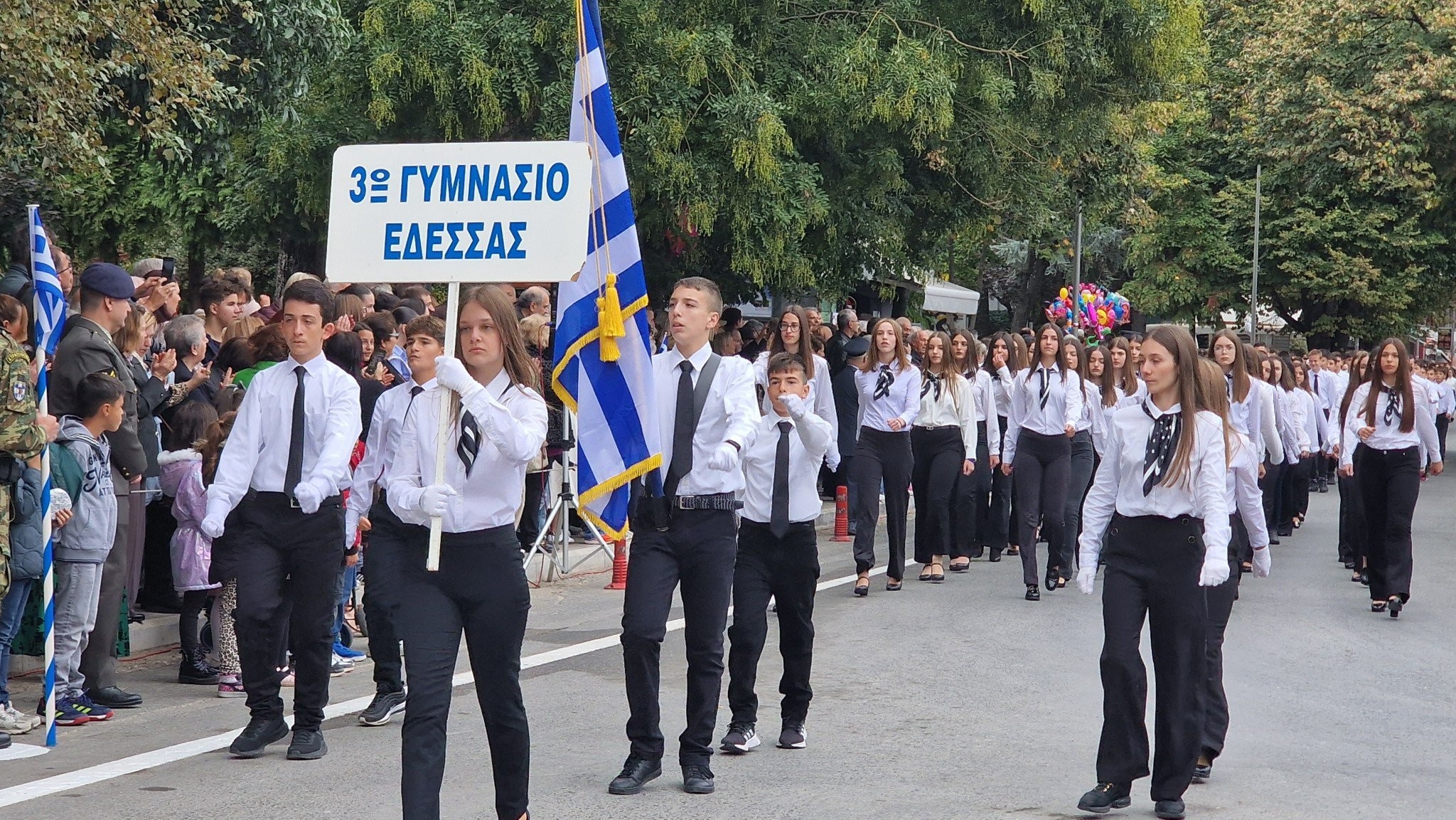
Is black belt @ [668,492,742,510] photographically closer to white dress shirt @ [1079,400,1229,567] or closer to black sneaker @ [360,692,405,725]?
white dress shirt @ [1079,400,1229,567]

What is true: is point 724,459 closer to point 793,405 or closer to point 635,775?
point 793,405

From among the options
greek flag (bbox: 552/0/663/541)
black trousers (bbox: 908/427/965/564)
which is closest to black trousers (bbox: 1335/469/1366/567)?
black trousers (bbox: 908/427/965/564)

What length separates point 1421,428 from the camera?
1251cm

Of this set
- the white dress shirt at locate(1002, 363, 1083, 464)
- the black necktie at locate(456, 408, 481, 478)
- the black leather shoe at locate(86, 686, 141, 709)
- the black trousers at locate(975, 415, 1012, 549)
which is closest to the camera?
the black necktie at locate(456, 408, 481, 478)

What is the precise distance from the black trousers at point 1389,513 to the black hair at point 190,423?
8.53 meters

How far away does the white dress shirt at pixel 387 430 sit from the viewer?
573 centimetres

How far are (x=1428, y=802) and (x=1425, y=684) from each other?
305 cm

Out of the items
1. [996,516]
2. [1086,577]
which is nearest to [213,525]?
[1086,577]

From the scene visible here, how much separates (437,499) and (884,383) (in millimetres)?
7711

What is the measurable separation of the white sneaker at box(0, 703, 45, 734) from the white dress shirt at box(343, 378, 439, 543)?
2.13 metres

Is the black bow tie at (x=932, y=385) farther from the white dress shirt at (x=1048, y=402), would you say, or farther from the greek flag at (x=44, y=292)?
the greek flag at (x=44, y=292)

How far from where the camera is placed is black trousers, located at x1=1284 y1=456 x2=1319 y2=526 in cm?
1884

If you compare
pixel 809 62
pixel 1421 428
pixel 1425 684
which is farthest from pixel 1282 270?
pixel 1425 684

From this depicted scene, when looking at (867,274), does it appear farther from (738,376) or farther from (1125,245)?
(1125,245)
